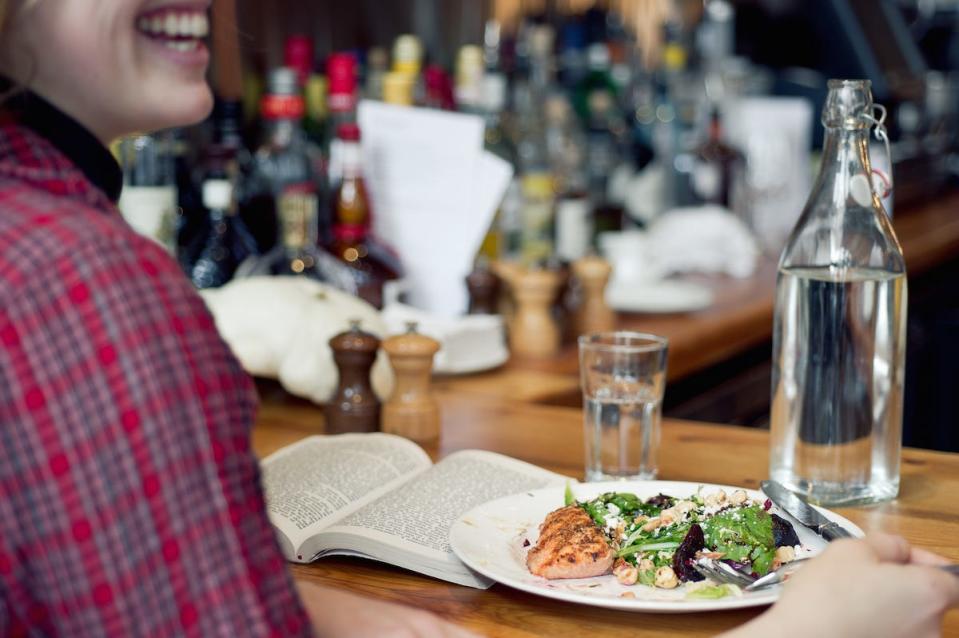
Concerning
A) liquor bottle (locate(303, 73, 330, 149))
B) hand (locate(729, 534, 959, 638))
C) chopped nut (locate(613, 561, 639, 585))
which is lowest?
chopped nut (locate(613, 561, 639, 585))

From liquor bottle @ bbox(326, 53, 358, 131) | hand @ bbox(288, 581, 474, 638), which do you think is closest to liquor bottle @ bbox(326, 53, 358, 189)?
liquor bottle @ bbox(326, 53, 358, 131)

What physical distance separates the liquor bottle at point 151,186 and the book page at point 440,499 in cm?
52

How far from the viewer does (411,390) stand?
3.86 feet

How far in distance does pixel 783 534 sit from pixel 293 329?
0.63 meters

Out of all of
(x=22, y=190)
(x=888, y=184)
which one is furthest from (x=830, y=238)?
(x=22, y=190)

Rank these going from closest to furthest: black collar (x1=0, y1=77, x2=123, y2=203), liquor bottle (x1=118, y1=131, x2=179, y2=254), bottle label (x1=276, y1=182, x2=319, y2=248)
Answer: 1. black collar (x1=0, y1=77, x2=123, y2=203)
2. liquor bottle (x1=118, y1=131, x2=179, y2=254)
3. bottle label (x1=276, y1=182, x2=319, y2=248)

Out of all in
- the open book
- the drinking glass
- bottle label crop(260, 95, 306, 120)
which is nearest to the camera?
the open book

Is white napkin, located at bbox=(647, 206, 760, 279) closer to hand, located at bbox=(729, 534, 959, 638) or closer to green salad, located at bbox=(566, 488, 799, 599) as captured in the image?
green salad, located at bbox=(566, 488, 799, 599)

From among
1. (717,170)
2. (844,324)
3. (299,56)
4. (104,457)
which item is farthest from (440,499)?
(717,170)

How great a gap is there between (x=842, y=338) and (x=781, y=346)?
2.0 inches

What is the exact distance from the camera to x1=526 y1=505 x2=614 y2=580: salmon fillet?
2.61ft

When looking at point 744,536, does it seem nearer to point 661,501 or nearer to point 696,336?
point 661,501

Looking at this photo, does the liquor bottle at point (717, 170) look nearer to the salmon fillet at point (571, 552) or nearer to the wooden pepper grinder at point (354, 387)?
the wooden pepper grinder at point (354, 387)

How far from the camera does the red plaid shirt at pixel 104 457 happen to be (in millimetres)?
521
